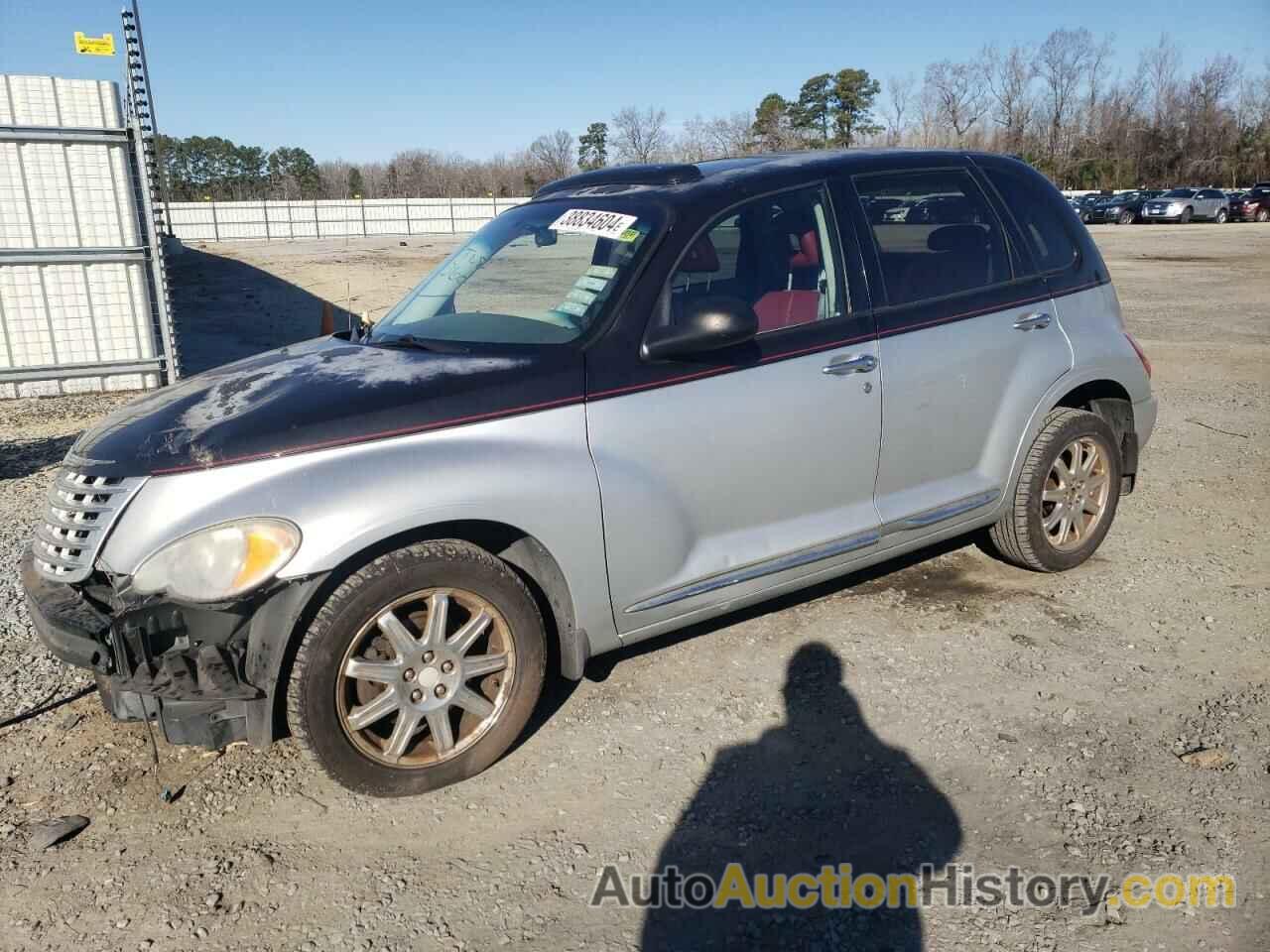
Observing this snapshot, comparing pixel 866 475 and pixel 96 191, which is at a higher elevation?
pixel 96 191

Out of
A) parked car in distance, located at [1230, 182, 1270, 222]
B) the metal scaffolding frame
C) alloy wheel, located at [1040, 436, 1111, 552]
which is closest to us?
alloy wheel, located at [1040, 436, 1111, 552]

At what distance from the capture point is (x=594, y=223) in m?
3.92

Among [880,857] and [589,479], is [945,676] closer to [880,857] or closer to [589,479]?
[880,857]

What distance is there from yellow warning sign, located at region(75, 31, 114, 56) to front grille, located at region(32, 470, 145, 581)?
9.77 meters

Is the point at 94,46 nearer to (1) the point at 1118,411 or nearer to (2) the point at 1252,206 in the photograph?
(1) the point at 1118,411

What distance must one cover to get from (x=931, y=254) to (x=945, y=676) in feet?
6.03

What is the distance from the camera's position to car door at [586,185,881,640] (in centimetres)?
344

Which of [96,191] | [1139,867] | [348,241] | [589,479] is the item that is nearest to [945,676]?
[1139,867]

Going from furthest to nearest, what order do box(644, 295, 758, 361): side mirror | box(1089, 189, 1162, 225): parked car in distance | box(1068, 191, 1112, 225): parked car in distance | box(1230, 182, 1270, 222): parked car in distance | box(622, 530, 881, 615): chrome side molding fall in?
box(1068, 191, 1112, 225): parked car in distance, box(1089, 189, 1162, 225): parked car in distance, box(1230, 182, 1270, 222): parked car in distance, box(622, 530, 881, 615): chrome side molding, box(644, 295, 758, 361): side mirror

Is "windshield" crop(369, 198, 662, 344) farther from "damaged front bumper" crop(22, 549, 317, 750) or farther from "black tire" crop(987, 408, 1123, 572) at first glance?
"black tire" crop(987, 408, 1123, 572)

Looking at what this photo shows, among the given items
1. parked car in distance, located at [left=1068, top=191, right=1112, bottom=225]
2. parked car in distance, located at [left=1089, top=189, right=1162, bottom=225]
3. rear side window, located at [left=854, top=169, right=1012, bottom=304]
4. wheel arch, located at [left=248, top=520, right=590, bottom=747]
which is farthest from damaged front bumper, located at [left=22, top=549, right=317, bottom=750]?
parked car in distance, located at [left=1089, top=189, right=1162, bottom=225]

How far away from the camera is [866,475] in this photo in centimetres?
405

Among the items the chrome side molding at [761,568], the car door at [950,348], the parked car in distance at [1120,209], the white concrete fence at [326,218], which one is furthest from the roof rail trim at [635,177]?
the parked car in distance at [1120,209]

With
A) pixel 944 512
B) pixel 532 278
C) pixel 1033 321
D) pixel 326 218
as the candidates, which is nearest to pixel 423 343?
pixel 532 278
